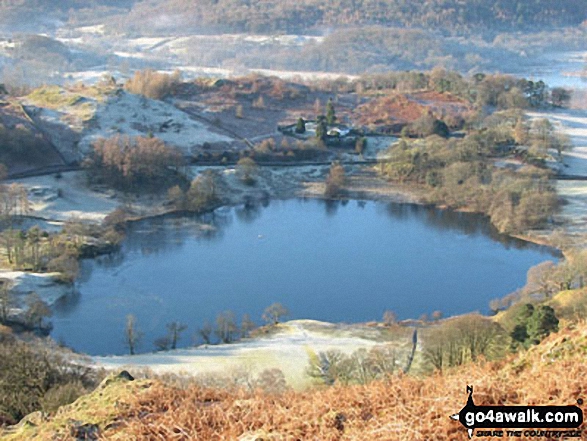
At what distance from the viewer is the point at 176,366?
43.9ft

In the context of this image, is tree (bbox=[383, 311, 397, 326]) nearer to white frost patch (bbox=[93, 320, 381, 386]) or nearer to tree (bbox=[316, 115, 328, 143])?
white frost patch (bbox=[93, 320, 381, 386])

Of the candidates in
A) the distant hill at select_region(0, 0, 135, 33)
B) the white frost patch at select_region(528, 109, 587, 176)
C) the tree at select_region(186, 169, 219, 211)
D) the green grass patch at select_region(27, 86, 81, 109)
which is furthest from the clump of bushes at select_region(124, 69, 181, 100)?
the distant hill at select_region(0, 0, 135, 33)

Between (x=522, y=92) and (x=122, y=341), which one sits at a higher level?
(x=522, y=92)

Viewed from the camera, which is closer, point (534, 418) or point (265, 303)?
point (534, 418)

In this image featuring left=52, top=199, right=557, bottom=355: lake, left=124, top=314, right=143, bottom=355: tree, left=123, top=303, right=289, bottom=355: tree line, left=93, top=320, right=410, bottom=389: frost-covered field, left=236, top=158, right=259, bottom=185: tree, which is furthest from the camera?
left=236, top=158, right=259, bottom=185: tree

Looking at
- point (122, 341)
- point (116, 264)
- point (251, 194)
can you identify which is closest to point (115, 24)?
point (251, 194)

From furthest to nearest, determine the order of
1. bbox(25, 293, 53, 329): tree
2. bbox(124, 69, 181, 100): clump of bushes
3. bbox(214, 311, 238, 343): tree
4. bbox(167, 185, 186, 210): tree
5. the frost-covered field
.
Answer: bbox(124, 69, 181, 100): clump of bushes → bbox(167, 185, 186, 210): tree → bbox(25, 293, 53, 329): tree → bbox(214, 311, 238, 343): tree → the frost-covered field

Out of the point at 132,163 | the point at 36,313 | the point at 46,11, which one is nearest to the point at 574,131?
the point at 132,163

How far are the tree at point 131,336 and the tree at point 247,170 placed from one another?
1310 centimetres

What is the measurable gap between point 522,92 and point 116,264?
26.4m

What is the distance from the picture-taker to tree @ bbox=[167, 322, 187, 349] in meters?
15.7

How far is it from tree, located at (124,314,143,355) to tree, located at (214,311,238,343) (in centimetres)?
165

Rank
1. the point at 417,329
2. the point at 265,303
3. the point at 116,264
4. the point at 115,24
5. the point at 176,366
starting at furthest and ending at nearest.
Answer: the point at 115,24
the point at 116,264
the point at 265,303
the point at 417,329
the point at 176,366

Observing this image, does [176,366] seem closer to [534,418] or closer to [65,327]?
[65,327]
